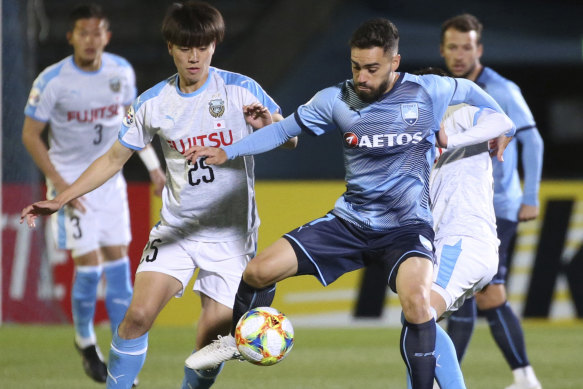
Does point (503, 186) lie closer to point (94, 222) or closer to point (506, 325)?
point (506, 325)

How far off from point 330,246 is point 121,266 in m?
2.48

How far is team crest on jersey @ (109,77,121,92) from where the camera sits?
20.8 feet

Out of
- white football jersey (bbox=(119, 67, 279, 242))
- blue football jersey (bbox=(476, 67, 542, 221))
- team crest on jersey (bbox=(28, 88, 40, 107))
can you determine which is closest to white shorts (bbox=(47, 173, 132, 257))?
team crest on jersey (bbox=(28, 88, 40, 107))

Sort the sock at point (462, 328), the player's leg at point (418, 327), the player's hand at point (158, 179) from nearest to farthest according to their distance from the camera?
the player's leg at point (418, 327), the sock at point (462, 328), the player's hand at point (158, 179)

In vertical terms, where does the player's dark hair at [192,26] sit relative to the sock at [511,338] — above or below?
above

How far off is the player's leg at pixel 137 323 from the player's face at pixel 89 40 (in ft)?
7.45

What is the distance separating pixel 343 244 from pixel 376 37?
35.2 inches

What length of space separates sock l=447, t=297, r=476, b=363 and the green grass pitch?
1.64 feet

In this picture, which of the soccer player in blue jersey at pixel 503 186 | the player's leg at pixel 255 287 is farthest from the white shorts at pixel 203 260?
the soccer player in blue jersey at pixel 503 186

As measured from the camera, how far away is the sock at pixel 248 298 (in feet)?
14.0

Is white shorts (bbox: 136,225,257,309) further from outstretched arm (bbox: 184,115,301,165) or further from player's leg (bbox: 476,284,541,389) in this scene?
player's leg (bbox: 476,284,541,389)

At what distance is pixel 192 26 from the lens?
427 cm

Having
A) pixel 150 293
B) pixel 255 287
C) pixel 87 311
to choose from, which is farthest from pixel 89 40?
pixel 255 287

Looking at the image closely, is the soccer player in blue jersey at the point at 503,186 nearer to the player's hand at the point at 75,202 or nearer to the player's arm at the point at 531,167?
the player's arm at the point at 531,167
